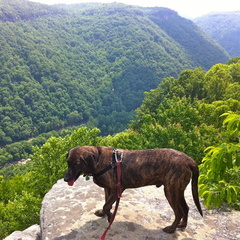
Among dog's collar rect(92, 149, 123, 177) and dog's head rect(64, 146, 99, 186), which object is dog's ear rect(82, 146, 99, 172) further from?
dog's collar rect(92, 149, 123, 177)

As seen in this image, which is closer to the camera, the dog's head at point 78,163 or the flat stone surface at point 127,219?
the dog's head at point 78,163

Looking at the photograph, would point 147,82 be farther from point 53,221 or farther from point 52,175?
point 53,221

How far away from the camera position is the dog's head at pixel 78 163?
5.63 m

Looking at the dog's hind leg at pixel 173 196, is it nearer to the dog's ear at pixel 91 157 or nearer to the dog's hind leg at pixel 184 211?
the dog's hind leg at pixel 184 211

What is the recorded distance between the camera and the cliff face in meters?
6.29

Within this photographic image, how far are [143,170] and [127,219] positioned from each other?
1849 mm

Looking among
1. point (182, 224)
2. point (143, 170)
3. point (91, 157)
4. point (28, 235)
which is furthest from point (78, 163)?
point (28, 235)

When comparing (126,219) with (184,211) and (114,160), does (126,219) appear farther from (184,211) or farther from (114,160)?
(114,160)

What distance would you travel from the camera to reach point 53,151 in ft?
73.7

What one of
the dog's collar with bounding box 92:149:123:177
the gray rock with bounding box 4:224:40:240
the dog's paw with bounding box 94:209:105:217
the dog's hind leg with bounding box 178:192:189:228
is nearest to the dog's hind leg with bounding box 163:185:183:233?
the dog's hind leg with bounding box 178:192:189:228

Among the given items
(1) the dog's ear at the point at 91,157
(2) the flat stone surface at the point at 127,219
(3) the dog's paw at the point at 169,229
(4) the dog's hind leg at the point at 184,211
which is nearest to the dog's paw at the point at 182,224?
(4) the dog's hind leg at the point at 184,211

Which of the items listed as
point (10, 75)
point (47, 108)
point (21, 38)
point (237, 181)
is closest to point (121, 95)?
point (47, 108)

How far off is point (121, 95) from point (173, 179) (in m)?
179

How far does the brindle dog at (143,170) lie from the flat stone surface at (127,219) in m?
0.69
